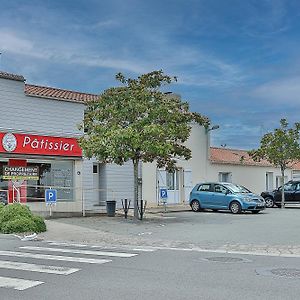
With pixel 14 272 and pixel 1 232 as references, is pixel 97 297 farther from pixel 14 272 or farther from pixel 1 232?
pixel 1 232

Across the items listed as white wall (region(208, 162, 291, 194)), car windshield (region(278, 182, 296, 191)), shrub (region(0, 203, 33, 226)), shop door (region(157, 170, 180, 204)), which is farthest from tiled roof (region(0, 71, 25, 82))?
car windshield (region(278, 182, 296, 191))

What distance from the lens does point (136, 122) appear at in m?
19.5

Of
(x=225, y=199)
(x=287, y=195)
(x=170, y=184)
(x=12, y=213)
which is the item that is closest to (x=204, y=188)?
(x=225, y=199)

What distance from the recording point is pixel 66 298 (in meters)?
7.04

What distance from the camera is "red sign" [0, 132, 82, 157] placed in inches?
896

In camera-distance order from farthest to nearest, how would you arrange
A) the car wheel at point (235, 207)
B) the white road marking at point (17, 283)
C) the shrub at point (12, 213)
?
1. the car wheel at point (235, 207)
2. the shrub at point (12, 213)
3. the white road marking at point (17, 283)

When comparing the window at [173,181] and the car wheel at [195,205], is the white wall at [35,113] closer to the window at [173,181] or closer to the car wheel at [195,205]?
the car wheel at [195,205]

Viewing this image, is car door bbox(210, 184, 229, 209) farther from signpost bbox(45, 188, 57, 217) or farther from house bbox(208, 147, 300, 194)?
signpost bbox(45, 188, 57, 217)

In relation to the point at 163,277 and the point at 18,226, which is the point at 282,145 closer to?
the point at 18,226

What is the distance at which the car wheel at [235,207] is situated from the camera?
25.0 m

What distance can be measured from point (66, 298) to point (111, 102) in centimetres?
1375

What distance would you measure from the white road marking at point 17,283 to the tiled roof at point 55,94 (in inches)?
644

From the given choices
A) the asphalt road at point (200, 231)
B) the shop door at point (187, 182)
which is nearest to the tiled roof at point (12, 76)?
the asphalt road at point (200, 231)

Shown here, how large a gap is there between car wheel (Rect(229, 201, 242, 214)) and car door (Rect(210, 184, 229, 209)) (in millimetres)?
365
